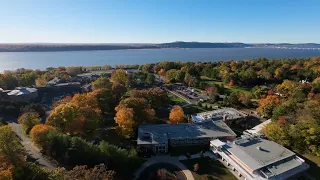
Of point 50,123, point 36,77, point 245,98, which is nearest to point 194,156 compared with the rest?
point 50,123

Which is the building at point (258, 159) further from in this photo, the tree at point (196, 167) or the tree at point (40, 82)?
the tree at point (40, 82)

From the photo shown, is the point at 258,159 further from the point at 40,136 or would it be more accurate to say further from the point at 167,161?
the point at 40,136

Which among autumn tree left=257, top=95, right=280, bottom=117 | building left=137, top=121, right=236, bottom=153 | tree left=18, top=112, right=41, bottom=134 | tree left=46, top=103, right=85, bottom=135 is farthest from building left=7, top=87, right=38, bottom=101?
autumn tree left=257, top=95, right=280, bottom=117

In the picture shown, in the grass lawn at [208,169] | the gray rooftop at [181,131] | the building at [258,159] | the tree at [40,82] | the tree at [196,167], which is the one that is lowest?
the grass lawn at [208,169]

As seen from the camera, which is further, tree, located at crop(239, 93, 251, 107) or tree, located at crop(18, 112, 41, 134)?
tree, located at crop(239, 93, 251, 107)

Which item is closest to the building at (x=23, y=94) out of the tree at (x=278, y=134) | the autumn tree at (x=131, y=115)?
the autumn tree at (x=131, y=115)

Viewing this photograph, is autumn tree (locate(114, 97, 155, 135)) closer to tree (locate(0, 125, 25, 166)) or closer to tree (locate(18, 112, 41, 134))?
tree (locate(18, 112, 41, 134))
